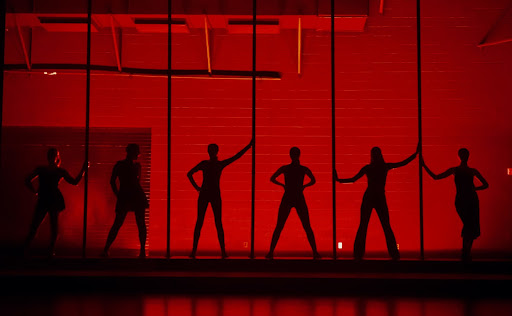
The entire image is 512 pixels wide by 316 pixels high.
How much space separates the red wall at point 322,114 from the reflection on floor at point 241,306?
4.39m

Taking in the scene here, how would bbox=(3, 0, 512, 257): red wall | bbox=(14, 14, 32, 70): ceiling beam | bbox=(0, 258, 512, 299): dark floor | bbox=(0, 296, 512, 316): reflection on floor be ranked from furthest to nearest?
1. bbox=(3, 0, 512, 257): red wall
2. bbox=(14, 14, 32, 70): ceiling beam
3. bbox=(0, 258, 512, 299): dark floor
4. bbox=(0, 296, 512, 316): reflection on floor

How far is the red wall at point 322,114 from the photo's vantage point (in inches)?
448

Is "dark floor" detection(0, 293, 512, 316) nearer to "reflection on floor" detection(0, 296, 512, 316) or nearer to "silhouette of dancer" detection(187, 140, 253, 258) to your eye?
"reflection on floor" detection(0, 296, 512, 316)

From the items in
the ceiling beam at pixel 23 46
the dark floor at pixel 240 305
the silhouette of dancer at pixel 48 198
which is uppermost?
the ceiling beam at pixel 23 46

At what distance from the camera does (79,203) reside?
11.7m

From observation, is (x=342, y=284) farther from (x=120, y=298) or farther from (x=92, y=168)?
(x=92, y=168)

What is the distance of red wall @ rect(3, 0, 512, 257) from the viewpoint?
1137cm

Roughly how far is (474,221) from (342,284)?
2347mm

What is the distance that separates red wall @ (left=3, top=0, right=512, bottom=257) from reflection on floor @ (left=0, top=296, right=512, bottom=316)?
439 centimetres

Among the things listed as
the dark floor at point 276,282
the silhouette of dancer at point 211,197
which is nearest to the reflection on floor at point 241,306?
the dark floor at point 276,282

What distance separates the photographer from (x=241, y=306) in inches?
252

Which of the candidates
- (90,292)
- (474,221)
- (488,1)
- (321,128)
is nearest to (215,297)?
(90,292)

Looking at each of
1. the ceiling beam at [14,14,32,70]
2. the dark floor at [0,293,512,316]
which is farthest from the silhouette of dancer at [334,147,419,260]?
the ceiling beam at [14,14,32,70]

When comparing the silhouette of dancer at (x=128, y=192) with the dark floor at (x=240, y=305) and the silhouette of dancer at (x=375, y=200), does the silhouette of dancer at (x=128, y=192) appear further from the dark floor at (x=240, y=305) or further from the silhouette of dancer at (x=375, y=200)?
the silhouette of dancer at (x=375, y=200)
